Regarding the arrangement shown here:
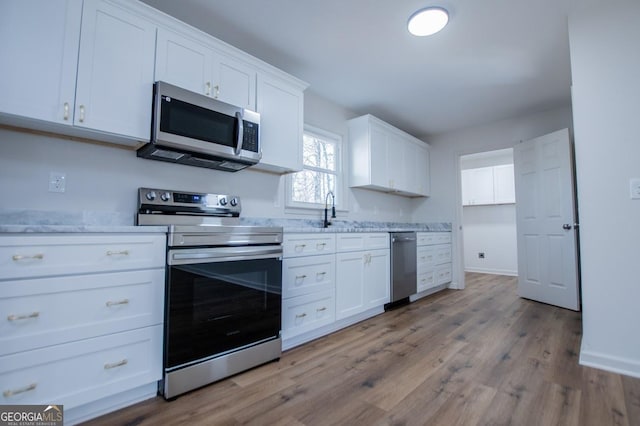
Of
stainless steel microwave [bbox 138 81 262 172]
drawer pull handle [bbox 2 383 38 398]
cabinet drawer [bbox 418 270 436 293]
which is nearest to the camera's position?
drawer pull handle [bbox 2 383 38 398]

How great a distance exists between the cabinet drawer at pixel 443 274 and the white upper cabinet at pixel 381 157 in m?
1.22

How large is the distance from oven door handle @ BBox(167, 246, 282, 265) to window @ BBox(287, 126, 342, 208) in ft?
3.52

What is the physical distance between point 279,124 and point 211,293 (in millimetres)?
1539

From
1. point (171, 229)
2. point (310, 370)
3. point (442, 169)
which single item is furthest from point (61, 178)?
point (442, 169)

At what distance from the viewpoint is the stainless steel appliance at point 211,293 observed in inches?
62.1

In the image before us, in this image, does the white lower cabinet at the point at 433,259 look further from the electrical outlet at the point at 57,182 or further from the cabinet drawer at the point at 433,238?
the electrical outlet at the point at 57,182

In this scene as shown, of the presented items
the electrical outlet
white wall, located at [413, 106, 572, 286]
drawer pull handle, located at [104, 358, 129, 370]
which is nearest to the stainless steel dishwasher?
white wall, located at [413, 106, 572, 286]

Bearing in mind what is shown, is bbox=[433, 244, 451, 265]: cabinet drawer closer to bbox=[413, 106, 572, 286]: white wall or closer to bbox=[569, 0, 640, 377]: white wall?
bbox=[413, 106, 572, 286]: white wall

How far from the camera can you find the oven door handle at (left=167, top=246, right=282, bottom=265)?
1.59 meters

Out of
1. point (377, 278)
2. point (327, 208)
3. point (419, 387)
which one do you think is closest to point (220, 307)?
point (419, 387)

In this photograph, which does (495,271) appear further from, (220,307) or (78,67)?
(78,67)

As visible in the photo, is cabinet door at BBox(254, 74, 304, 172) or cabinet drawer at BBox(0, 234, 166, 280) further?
cabinet door at BBox(254, 74, 304, 172)

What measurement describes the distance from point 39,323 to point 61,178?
904 millimetres

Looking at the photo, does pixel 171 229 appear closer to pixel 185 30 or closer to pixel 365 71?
pixel 185 30
